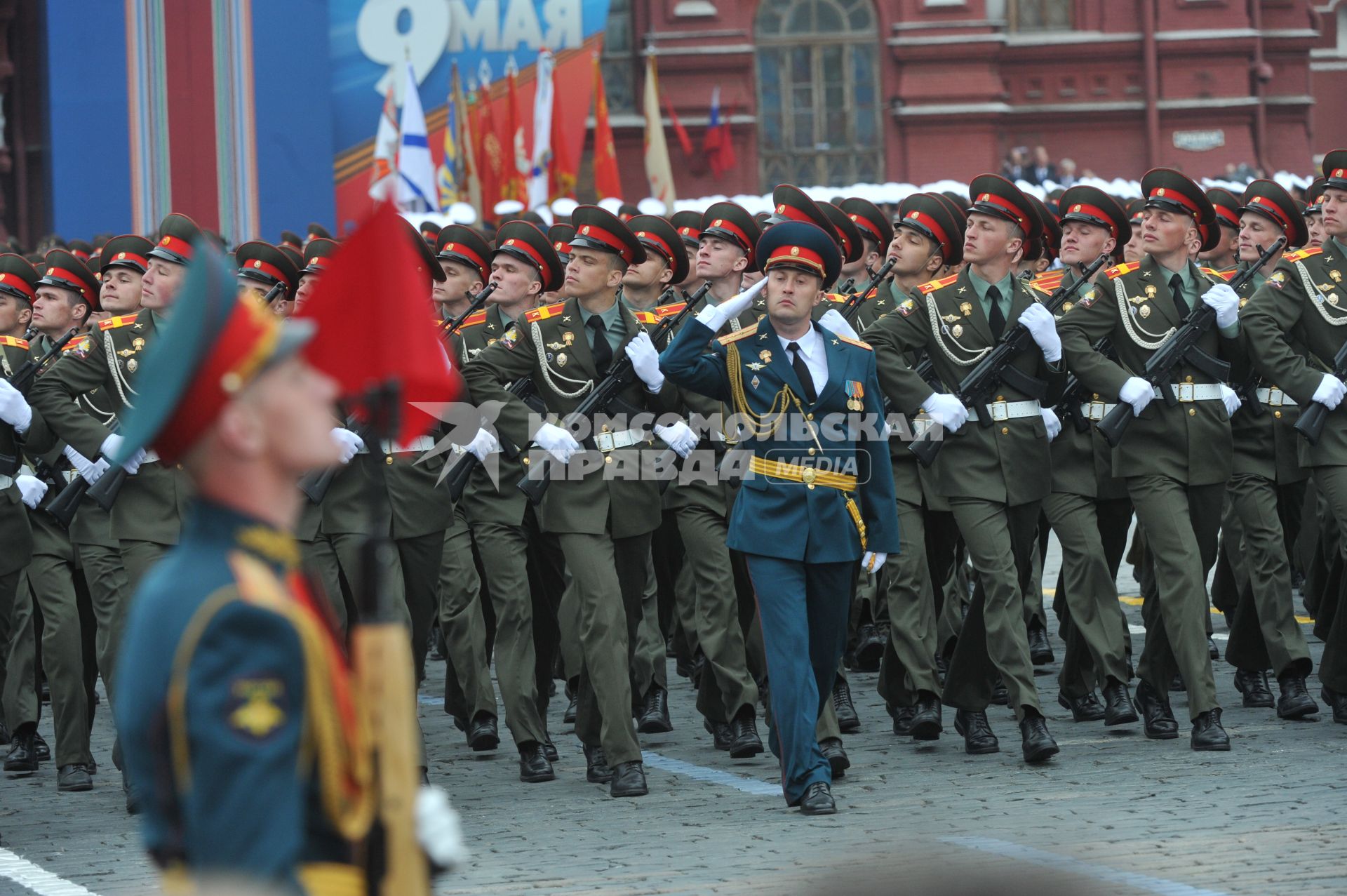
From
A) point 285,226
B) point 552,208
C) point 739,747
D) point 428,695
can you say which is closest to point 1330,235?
point 739,747

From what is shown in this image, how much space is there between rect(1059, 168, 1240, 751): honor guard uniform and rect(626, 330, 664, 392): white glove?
1662 millimetres

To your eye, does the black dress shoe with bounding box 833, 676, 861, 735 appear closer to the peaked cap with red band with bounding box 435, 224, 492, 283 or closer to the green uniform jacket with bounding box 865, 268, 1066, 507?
the green uniform jacket with bounding box 865, 268, 1066, 507

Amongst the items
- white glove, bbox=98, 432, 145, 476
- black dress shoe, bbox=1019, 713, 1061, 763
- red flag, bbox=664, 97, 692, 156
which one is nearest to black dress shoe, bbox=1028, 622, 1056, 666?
black dress shoe, bbox=1019, 713, 1061, 763

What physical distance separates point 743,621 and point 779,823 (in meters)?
2.19

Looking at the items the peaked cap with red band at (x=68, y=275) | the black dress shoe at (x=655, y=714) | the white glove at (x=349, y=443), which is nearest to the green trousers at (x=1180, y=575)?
the black dress shoe at (x=655, y=714)

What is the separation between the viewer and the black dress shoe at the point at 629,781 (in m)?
7.70

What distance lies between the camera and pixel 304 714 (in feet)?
9.39

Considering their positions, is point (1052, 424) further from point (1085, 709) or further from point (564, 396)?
point (564, 396)

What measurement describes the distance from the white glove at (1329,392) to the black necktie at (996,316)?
4.13 feet

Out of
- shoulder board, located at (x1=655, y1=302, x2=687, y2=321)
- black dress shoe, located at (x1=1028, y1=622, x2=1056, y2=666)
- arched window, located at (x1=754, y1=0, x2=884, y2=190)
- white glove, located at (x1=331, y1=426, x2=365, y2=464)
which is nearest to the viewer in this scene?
white glove, located at (x1=331, y1=426, x2=365, y2=464)

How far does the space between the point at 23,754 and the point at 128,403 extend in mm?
1585

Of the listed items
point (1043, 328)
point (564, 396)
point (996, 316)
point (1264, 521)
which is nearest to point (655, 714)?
point (564, 396)

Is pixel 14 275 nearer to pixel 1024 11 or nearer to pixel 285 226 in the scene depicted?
pixel 285 226

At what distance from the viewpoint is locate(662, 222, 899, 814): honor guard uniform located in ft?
23.8
